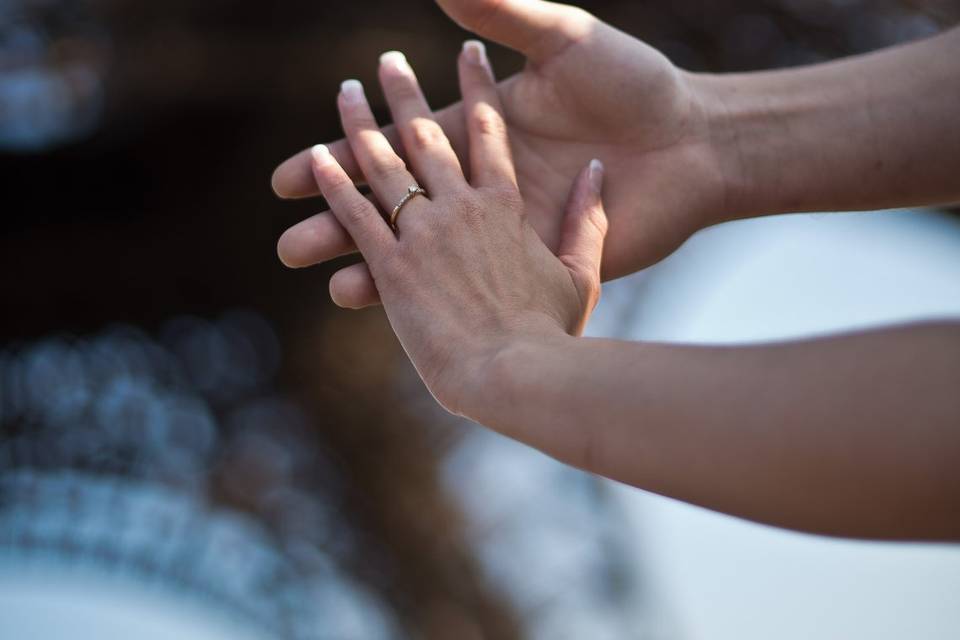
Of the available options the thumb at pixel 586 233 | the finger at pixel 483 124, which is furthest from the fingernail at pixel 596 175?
the finger at pixel 483 124

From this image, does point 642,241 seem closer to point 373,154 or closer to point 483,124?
point 483,124

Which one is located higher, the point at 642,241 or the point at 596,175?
the point at 596,175

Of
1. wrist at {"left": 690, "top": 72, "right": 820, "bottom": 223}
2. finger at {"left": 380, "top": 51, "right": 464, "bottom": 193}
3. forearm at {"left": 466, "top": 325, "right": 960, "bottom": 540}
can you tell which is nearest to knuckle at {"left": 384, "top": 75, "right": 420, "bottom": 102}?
finger at {"left": 380, "top": 51, "right": 464, "bottom": 193}

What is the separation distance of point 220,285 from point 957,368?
107 inches

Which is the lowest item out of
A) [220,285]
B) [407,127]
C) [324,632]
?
[324,632]

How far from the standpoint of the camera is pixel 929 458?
0.64 meters

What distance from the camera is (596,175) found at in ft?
3.95

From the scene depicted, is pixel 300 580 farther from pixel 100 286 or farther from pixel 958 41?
pixel 958 41

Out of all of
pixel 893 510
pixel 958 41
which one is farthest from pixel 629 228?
pixel 893 510

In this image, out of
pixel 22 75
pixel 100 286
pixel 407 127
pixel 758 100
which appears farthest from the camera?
pixel 100 286

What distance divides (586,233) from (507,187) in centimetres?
12

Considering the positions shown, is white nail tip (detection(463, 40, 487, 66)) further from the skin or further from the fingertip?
the fingertip

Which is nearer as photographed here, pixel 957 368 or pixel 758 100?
pixel 957 368

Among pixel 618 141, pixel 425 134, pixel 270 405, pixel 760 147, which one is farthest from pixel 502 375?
pixel 270 405
